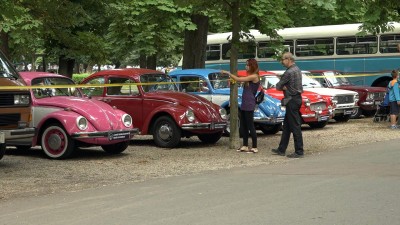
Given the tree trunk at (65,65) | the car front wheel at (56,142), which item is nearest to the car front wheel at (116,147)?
the car front wheel at (56,142)

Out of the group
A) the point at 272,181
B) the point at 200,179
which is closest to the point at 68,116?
the point at 200,179

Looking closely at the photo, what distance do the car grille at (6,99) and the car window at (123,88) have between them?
4385 millimetres

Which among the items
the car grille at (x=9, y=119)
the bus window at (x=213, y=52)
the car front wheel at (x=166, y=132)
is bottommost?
the car front wheel at (x=166, y=132)

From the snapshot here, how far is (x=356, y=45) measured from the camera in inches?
996

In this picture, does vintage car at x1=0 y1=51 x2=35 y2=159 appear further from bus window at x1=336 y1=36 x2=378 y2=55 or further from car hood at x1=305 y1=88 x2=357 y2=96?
bus window at x1=336 y1=36 x2=378 y2=55

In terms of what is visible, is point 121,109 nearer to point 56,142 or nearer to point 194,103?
point 194,103

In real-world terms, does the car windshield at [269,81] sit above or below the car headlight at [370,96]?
above

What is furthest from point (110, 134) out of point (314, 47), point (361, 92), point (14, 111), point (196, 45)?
point (314, 47)

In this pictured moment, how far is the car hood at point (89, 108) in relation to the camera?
12.0 m

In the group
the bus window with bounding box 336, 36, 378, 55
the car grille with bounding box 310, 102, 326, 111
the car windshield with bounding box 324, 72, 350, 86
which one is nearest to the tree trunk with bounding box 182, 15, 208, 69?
the car windshield with bounding box 324, 72, 350, 86

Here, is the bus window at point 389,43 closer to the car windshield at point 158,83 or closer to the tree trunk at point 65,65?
the car windshield at point 158,83

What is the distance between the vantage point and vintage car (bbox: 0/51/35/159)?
10211 millimetres

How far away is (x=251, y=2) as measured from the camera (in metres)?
13.7

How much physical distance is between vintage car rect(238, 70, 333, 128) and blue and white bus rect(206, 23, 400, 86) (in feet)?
17.7
